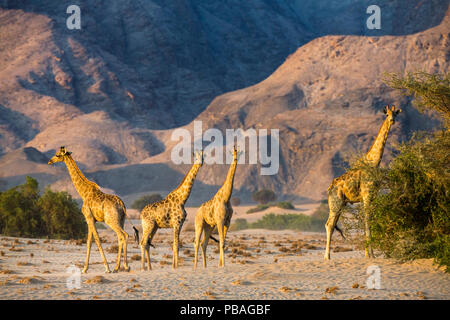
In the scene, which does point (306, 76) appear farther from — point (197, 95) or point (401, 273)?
point (401, 273)

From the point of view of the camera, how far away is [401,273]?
1491 centimetres

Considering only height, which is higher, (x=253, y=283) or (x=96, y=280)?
(x=96, y=280)

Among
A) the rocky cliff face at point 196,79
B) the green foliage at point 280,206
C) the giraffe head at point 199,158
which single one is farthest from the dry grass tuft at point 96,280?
the rocky cliff face at point 196,79

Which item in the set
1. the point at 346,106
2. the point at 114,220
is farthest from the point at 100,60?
the point at 114,220

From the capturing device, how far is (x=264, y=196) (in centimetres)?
7650

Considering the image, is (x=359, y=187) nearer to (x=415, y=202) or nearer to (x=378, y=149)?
(x=378, y=149)

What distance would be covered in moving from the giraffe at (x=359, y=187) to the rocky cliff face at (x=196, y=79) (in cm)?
6172

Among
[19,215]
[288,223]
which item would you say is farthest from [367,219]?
[288,223]

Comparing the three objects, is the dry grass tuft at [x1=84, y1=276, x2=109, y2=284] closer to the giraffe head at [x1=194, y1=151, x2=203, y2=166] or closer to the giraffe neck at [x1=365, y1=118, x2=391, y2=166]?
the giraffe head at [x1=194, y1=151, x2=203, y2=166]

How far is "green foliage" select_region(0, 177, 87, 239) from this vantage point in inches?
1231

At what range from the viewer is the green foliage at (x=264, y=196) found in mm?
76438

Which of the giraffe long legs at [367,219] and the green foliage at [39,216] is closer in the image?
the giraffe long legs at [367,219]

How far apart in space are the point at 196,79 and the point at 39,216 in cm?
10412

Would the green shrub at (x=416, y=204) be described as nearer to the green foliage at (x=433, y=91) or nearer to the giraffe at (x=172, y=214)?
the green foliage at (x=433, y=91)
